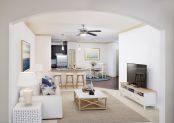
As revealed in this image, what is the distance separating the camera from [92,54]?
14.9 metres

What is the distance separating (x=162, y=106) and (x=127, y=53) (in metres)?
4.19

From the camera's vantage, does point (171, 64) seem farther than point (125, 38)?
No

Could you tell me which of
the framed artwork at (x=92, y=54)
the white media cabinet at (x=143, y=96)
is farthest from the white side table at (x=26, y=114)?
the framed artwork at (x=92, y=54)

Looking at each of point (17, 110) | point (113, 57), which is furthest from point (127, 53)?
point (113, 57)

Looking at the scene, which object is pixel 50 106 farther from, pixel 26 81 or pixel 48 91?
pixel 26 81

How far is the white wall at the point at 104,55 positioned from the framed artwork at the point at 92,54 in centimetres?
22

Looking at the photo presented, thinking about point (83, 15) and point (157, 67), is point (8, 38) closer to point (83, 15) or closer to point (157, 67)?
point (83, 15)

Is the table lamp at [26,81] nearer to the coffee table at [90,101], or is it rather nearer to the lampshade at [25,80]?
the lampshade at [25,80]

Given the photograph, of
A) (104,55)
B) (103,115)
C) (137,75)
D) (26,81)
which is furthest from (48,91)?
(104,55)

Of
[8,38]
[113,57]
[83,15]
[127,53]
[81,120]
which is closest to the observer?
→ [8,38]

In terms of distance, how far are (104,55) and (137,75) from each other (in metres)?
8.52

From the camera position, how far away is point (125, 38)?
8.34 metres

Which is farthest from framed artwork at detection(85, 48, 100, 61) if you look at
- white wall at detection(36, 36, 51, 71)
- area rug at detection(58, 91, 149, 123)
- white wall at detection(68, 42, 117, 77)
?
area rug at detection(58, 91, 149, 123)

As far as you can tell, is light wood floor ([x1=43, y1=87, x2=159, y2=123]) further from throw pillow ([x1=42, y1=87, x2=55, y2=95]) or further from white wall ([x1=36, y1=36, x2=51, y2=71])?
white wall ([x1=36, y1=36, x2=51, y2=71])
